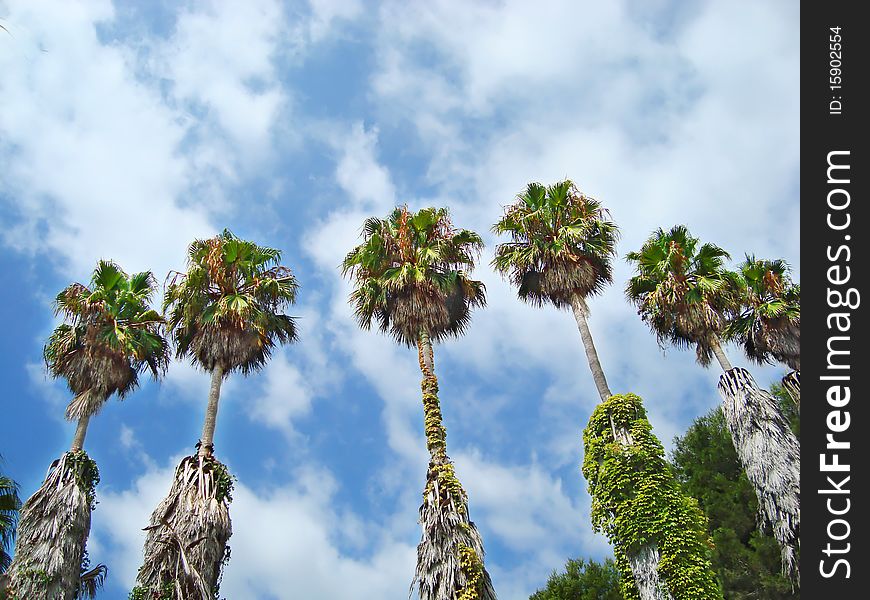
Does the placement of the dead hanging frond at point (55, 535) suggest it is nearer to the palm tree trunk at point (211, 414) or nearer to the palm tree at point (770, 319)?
the palm tree trunk at point (211, 414)

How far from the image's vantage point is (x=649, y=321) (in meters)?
23.1

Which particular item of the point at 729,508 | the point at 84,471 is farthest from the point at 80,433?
the point at 729,508

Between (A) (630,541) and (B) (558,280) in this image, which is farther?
(B) (558,280)

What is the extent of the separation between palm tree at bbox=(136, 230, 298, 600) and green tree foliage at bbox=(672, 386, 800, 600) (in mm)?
15014

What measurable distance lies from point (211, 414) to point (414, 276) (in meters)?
6.63

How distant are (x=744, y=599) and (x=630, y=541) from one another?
35.4ft

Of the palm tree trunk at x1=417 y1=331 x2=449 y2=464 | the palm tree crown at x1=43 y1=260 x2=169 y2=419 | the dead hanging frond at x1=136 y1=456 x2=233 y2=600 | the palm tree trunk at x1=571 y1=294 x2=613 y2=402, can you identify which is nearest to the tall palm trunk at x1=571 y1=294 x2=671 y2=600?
the palm tree trunk at x1=571 y1=294 x2=613 y2=402

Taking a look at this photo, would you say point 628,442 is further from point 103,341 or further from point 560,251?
point 103,341

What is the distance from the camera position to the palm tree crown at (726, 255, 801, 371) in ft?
72.6

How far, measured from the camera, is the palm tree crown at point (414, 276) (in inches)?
832

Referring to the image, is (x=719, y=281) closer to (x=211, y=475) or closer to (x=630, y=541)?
(x=630, y=541)

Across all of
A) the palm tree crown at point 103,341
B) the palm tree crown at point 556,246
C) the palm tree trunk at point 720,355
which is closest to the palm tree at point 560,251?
the palm tree crown at point 556,246

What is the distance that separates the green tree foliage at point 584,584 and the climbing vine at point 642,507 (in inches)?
352
